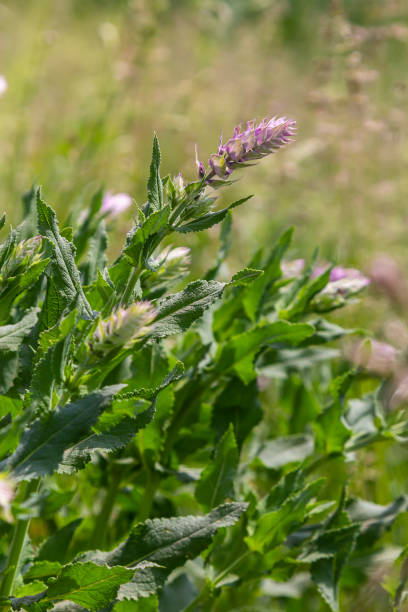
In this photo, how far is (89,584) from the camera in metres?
0.73

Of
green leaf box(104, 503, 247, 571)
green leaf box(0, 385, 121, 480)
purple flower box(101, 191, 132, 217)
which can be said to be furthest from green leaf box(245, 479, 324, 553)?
purple flower box(101, 191, 132, 217)

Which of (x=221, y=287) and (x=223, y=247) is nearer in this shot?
(x=221, y=287)

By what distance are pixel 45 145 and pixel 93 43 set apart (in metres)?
2.18

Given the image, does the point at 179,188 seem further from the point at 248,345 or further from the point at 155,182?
the point at 248,345

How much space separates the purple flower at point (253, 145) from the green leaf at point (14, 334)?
29cm

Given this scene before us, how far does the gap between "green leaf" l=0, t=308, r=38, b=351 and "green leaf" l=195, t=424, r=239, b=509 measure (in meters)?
0.31

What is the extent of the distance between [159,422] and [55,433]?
0.36 m

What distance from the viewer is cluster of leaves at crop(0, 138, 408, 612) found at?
0.71m

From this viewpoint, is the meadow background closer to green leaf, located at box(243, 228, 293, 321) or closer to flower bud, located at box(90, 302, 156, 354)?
green leaf, located at box(243, 228, 293, 321)

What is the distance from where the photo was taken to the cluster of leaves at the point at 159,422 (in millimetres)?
709

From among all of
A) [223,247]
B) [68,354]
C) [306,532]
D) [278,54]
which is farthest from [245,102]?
[68,354]

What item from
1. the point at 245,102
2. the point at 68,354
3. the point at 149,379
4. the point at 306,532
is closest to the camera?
the point at 68,354

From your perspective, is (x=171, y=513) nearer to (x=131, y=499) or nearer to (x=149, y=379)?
(x=131, y=499)

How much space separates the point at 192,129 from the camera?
329cm
